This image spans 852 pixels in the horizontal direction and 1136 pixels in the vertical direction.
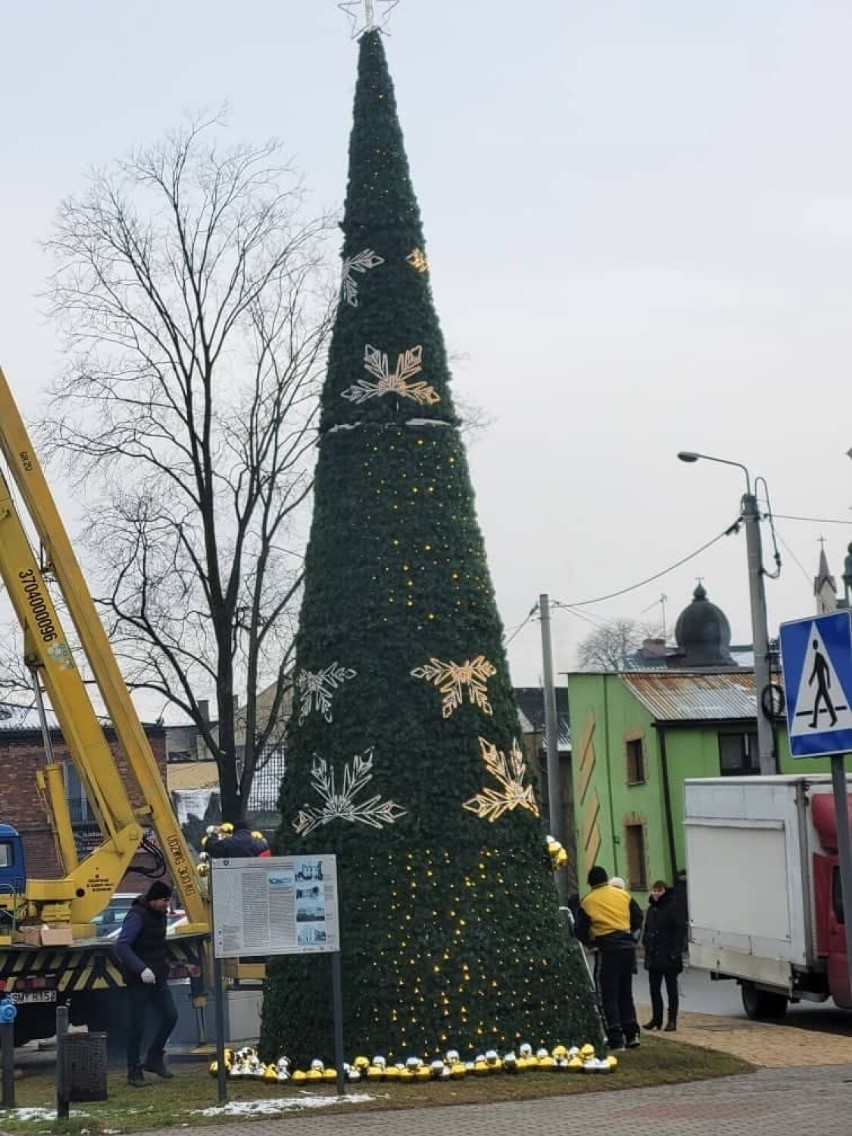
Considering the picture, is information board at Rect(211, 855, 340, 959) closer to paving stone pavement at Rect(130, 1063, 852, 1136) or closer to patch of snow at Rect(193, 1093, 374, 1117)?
patch of snow at Rect(193, 1093, 374, 1117)

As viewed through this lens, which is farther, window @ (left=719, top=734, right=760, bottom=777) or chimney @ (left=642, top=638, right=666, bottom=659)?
chimney @ (left=642, top=638, right=666, bottom=659)

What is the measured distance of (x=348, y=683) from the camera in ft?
47.9

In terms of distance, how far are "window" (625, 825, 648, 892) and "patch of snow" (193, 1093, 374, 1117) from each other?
30027mm

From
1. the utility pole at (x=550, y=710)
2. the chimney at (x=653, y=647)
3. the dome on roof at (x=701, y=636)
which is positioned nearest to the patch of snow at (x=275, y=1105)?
the utility pole at (x=550, y=710)

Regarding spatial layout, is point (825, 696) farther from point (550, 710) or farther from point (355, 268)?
point (550, 710)

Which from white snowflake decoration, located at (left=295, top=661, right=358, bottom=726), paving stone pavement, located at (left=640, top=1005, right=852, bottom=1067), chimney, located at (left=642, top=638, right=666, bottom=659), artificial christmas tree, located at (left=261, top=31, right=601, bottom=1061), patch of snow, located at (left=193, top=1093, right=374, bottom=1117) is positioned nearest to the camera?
patch of snow, located at (left=193, top=1093, right=374, bottom=1117)

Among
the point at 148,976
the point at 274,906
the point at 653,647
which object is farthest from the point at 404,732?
the point at 653,647

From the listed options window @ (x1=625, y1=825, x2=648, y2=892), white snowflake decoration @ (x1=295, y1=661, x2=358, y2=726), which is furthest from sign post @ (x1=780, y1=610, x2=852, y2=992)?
window @ (x1=625, y1=825, x2=648, y2=892)

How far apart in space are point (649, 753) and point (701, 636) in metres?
13.0

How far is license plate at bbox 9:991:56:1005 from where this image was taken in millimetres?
18219

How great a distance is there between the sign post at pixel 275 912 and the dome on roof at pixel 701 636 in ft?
135

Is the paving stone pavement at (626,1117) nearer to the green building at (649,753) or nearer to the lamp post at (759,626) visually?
the lamp post at (759,626)

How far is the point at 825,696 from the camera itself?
27.6 ft

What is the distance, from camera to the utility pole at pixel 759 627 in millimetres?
28656
